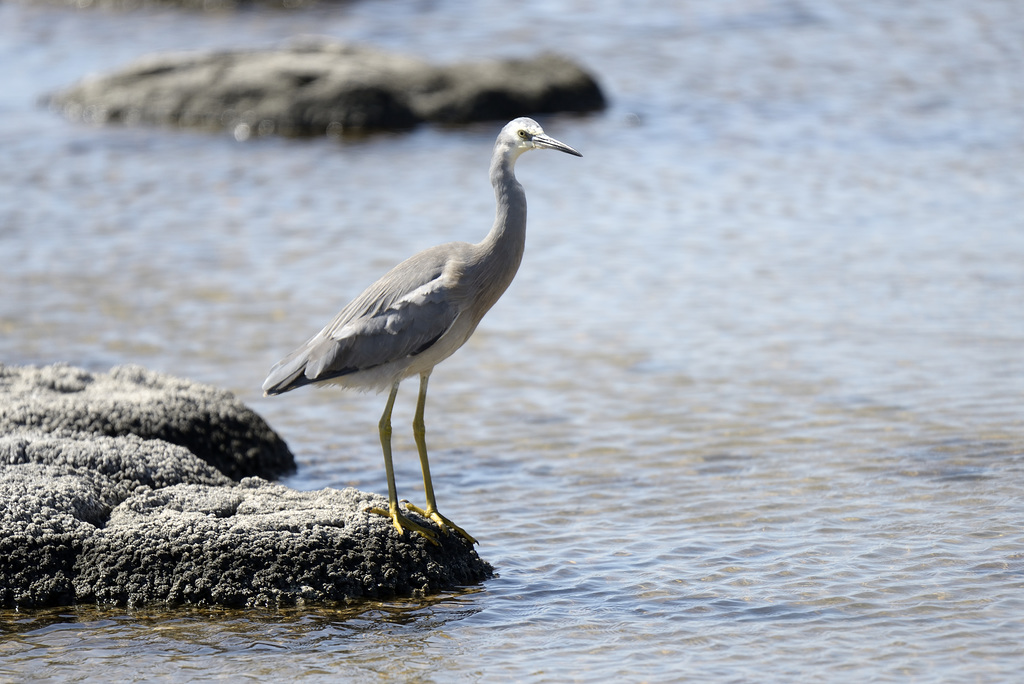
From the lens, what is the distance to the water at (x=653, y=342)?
5098mm

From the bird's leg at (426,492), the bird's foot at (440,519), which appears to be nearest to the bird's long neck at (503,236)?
the bird's leg at (426,492)

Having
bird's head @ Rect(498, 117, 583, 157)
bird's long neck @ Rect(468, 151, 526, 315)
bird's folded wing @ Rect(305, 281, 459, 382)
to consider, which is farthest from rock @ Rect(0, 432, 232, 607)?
bird's head @ Rect(498, 117, 583, 157)

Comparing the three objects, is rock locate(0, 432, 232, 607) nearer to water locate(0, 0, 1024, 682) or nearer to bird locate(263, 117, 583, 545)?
water locate(0, 0, 1024, 682)

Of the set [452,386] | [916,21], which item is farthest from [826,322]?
[916,21]

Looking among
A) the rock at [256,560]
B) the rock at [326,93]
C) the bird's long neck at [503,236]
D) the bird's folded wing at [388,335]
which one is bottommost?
the rock at [256,560]

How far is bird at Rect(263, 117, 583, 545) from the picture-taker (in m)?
5.52

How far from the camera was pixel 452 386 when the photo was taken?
8.52 meters

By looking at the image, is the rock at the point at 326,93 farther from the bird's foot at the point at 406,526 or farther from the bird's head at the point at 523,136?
the bird's foot at the point at 406,526

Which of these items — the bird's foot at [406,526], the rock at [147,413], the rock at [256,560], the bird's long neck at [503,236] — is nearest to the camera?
the rock at [256,560]

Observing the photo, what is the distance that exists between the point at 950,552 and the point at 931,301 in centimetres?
415

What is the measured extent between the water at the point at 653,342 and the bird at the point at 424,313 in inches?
35.4

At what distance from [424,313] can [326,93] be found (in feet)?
35.9

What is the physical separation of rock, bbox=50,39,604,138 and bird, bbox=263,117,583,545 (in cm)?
1040

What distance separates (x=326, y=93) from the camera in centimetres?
1591
